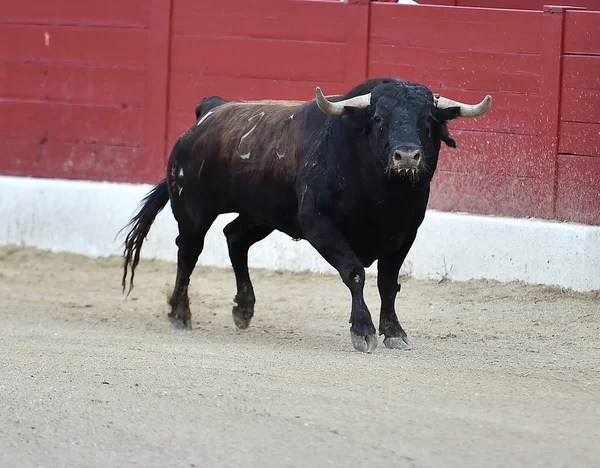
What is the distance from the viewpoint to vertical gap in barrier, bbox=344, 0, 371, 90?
9.32 meters

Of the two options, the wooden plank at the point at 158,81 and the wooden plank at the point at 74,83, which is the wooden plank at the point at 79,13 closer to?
the wooden plank at the point at 158,81

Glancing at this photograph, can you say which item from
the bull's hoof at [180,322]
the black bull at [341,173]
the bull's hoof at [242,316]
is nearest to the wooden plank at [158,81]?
the black bull at [341,173]

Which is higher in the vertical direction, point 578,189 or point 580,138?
point 580,138

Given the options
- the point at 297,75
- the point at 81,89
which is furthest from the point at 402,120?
the point at 81,89

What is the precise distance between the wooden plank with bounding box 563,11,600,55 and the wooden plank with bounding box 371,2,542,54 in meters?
0.22

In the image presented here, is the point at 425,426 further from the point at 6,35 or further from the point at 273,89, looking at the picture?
the point at 6,35

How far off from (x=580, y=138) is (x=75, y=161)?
13.5 ft

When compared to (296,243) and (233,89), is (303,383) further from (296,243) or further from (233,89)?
(233,89)

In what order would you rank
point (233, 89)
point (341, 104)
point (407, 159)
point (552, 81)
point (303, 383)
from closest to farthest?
point (303, 383)
point (407, 159)
point (341, 104)
point (552, 81)
point (233, 89)

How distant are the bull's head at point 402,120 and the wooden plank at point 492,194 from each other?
2313 millimetres

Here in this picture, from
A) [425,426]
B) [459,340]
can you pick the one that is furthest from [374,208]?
[425,426]

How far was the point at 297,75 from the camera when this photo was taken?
9602 millimetres

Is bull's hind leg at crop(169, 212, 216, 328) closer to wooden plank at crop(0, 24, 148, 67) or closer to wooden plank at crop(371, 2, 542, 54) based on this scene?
wooden plank at crop(371, 2, 542, 54)

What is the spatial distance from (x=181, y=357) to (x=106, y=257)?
161 inches
